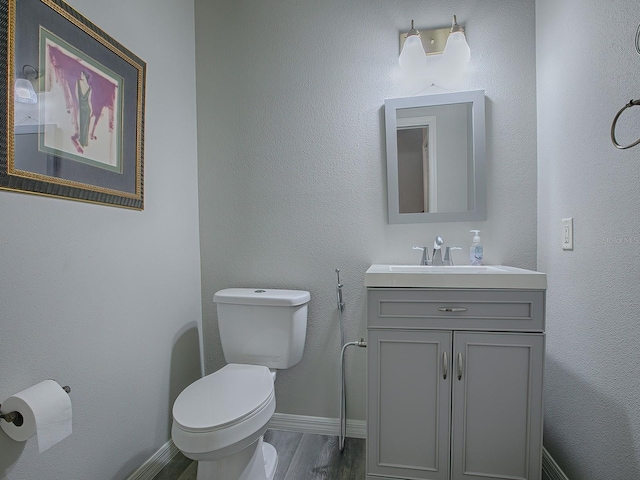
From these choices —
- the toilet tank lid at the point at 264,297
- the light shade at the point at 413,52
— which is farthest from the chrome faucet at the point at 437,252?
the light shade at the point at 413,52

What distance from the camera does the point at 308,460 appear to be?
1518mm

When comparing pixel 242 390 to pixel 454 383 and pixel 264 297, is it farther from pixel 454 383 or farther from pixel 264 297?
pixel 454 383

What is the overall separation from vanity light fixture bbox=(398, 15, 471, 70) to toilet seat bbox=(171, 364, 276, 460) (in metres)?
1.62

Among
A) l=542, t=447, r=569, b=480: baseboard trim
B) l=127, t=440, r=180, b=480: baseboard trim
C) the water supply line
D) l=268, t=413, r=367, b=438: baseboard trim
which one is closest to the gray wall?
l=127, t=440, r=180, b=480: baseboard trim

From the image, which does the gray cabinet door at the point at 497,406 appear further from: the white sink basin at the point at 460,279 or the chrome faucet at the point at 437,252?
the chrome faucet at the point at 437,252

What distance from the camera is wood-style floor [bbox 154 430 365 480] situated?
142 centimetres

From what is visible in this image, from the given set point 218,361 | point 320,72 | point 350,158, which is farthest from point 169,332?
point 320,72

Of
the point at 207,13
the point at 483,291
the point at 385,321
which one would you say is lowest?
the point at 385,321

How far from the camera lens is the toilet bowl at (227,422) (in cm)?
103

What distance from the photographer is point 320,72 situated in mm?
1698

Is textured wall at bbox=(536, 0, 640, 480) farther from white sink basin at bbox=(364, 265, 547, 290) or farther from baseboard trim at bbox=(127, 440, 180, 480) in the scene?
baseboard trim at bbox=(127, 440, 180, 480)

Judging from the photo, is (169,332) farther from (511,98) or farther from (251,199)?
(511,98)

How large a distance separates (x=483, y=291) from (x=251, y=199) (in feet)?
4.04

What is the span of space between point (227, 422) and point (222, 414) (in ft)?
0.15
